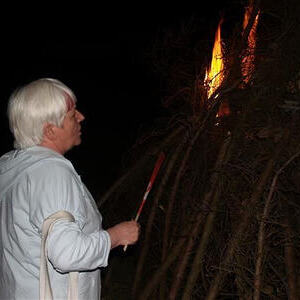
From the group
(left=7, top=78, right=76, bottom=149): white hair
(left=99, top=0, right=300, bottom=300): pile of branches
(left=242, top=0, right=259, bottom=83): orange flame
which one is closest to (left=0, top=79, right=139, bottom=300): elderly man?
(left=7, top=78, right=76, bottom=149): white hair

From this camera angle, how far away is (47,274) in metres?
1.64

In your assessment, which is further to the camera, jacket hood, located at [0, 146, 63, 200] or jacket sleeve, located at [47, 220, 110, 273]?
jacket hood, located at [0, 146, 63, 200]

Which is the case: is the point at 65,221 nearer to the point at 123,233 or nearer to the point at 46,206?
the point at 46,206

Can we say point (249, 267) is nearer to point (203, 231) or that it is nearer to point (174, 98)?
point (203, 231)

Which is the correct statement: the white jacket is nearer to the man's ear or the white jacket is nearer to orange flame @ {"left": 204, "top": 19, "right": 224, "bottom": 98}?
the man's ear

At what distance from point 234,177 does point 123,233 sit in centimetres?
120

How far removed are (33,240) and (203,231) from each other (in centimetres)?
145

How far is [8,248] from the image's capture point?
5.69 feet

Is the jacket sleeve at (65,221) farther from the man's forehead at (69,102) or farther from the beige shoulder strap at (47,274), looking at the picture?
the man's forehead at (69,102)

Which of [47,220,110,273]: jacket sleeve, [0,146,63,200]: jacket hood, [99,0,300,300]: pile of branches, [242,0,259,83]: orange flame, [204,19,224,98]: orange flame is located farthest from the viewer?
[204,19,224,98]: orange flame

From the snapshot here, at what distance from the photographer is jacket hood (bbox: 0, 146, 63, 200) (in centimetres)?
170

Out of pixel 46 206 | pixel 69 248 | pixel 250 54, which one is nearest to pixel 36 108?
pixel 46 206

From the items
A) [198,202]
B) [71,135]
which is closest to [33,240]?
[71,135]

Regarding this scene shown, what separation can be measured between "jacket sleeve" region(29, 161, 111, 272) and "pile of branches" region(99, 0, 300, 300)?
3.77 ft
